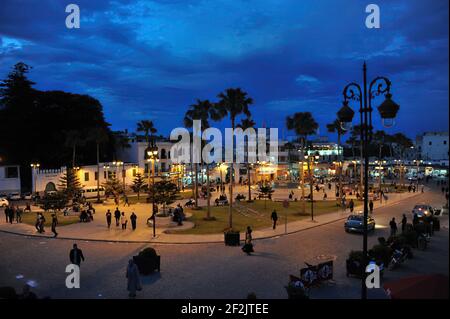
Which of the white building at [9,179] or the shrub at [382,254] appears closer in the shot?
the shrub at [382,254]

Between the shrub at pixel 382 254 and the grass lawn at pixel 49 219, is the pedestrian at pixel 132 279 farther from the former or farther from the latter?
the grass lawn at pixel 49 219

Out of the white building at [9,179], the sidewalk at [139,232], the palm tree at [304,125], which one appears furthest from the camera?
the white building at [9,179]

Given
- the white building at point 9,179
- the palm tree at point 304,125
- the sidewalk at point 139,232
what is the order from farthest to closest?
1. the white building at point 9,179
2. the palm tree at point 304,125
3. the sidewalk at point 139,232

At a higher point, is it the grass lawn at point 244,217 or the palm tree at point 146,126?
the palm tree at point 146,126

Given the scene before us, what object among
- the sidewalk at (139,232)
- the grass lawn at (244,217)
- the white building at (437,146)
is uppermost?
the white building at (437,146)

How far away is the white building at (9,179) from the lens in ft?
179

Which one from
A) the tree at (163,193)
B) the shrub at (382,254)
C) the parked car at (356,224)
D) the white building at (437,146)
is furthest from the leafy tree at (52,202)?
the white building at (437,146)

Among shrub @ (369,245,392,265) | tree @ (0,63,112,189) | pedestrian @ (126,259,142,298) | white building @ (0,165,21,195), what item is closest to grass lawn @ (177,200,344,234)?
shrub @ (369,245,392,265)

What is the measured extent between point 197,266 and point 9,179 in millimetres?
50517

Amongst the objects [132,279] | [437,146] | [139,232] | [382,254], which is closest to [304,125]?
[139,232]

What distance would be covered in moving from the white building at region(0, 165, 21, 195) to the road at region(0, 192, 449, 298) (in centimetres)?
3584

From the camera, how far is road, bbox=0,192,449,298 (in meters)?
13.3

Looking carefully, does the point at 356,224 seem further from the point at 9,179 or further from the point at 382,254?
the point at 9,179

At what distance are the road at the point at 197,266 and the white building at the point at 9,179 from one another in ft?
118
